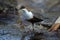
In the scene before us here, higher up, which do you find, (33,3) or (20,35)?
(33,3)

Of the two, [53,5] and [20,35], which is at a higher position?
[53,5]

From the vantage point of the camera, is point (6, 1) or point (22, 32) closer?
point (22, 32)

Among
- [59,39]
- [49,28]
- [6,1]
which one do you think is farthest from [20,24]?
[6,1]

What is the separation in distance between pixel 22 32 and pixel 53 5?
2656 mm

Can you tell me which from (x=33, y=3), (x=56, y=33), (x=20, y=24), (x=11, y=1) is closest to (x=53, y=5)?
(x=33, y=3)

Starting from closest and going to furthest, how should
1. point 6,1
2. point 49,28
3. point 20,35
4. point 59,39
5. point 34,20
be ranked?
point 59,39
point 20,35
point 34,20
point 49,28
point 6,1

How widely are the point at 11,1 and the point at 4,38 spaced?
109 inches

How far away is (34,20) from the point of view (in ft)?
6.76

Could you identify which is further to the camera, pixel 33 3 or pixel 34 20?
pixel 33 3

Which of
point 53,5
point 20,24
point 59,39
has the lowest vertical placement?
point 59,39

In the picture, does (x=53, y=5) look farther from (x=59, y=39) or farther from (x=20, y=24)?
(x=59, y=39)

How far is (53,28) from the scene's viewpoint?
6.88ft

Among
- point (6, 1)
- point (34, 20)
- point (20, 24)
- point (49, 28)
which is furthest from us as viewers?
point (6, 1)

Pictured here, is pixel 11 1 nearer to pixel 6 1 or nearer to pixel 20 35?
pixel 6 1
